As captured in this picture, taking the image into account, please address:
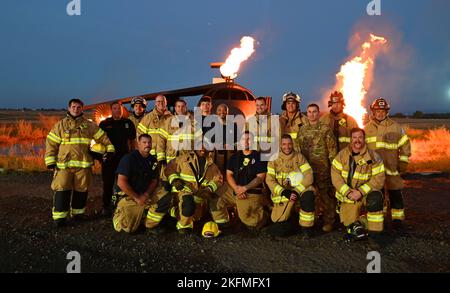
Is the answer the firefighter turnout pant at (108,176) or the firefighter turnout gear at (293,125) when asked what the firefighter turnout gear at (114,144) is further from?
the firefighter turnout gear at (293,125)

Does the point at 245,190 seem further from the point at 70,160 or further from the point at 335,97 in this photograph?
the point at 70,160

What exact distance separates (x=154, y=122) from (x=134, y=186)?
4.45 ft

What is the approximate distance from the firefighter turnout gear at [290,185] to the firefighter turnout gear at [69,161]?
9.70ft

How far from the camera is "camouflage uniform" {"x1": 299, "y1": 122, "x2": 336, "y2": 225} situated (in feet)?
18.8

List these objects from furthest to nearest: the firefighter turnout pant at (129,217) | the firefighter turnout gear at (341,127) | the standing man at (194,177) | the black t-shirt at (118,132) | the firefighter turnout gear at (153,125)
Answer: the black t-shirt at (118,132) < the firefighter turnout gear at (153,125) < the firefighter turnout gear at (341,127) < the standing man at (194,177) < the firefighter turnout pant at (129,217)

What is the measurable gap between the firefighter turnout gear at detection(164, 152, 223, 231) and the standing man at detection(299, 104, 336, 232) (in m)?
1.54

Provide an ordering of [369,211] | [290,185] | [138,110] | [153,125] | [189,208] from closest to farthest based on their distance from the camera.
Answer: [369,211]
[189,208]
[290,185]
[153,125]
[138,110]

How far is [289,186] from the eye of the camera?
5.48 m

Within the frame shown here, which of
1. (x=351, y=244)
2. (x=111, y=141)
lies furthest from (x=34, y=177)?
(x=351, y=244)

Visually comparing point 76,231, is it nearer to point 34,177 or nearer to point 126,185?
point 126,185

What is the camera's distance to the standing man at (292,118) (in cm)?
604

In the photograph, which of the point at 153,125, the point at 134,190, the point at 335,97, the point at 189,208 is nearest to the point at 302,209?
the point at 189,208

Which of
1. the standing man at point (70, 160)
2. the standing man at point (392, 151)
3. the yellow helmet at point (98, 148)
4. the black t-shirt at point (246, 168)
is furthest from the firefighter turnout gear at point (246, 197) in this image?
the standing man at point (70, 160)

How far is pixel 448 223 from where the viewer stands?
582cm
